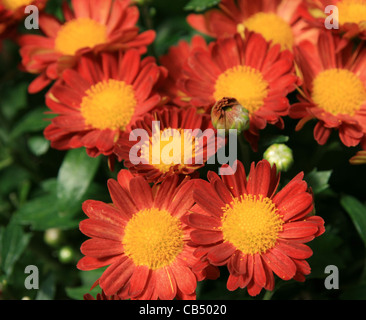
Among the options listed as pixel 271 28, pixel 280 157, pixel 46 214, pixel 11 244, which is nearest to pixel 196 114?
pixel 280 157

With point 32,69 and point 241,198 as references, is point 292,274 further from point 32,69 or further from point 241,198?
point 32,69

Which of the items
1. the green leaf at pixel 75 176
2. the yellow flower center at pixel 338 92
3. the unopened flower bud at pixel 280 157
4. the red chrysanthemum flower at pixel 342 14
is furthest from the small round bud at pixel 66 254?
the red chrysanthemum flower at pixel 342 14

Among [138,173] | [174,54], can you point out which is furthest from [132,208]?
[174,54]

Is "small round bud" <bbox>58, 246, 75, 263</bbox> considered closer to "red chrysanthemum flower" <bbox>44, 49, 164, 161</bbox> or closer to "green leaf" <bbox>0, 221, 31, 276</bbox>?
"green leaf" <bbox>0, 221, 31, 276</bbox>

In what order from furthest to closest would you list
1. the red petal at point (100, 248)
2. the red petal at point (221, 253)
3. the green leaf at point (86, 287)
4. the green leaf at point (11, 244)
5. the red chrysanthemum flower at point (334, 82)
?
1. the green leaf at point (11, 244)
2. the green leaf at point (86, 287)
3. the red chrysanthemum flower at point (334, 82)
4. the red petal at point (100, 248)
5. the red petal at point (221, 253)

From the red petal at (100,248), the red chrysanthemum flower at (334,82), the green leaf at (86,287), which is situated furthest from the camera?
the green leaf at (86,287)

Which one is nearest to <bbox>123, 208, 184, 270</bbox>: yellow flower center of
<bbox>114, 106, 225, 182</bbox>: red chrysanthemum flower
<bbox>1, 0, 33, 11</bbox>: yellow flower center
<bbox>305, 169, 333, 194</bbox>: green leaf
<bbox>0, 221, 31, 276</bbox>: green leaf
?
<bbox>114, 106, 225, 182</bbox>: red chrysanthemum flower

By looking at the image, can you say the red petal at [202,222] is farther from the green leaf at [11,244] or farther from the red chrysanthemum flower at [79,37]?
the green leaf at [11,244]

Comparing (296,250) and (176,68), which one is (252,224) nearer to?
(296,250)
